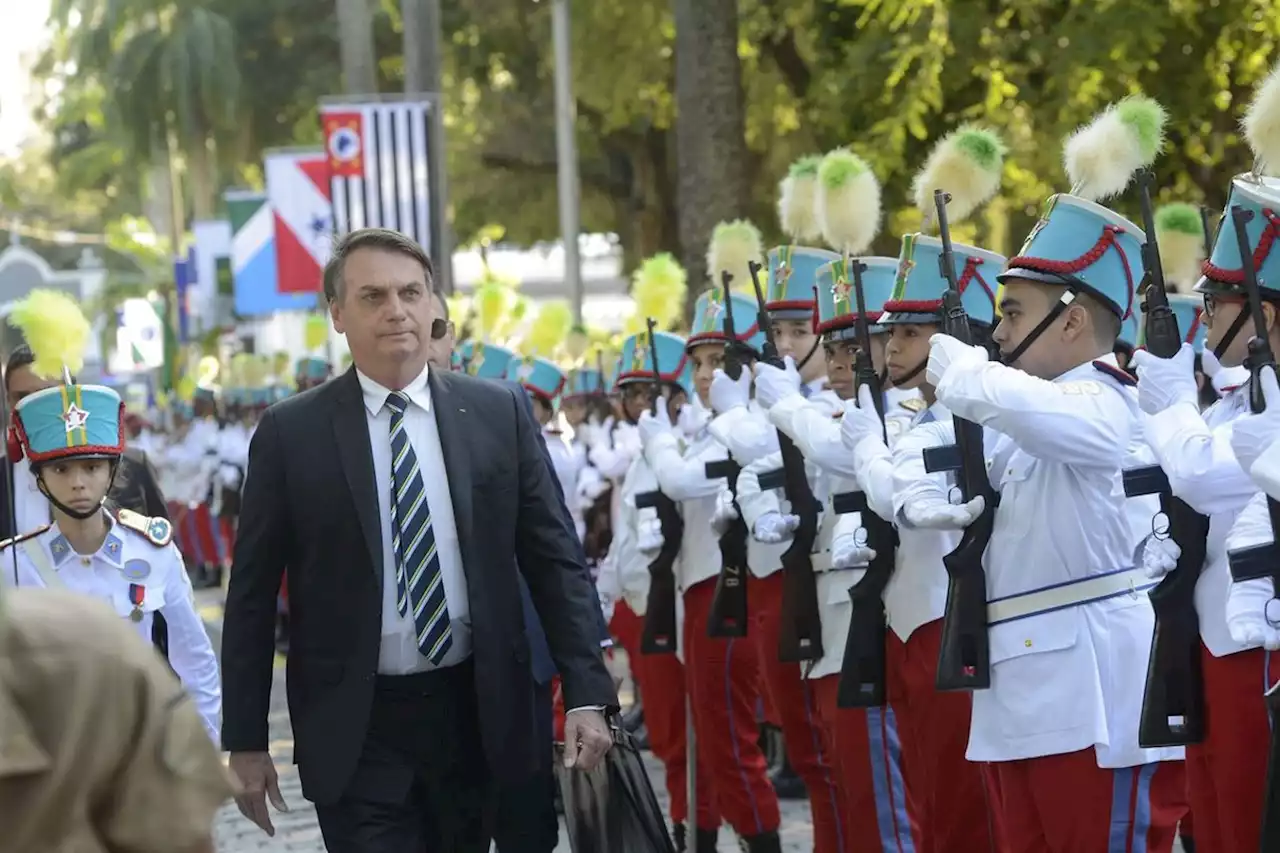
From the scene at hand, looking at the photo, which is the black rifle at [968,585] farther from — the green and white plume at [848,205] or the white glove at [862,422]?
the green and white plume at [848,205]

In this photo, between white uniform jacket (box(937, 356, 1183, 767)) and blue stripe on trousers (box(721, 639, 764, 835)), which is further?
blue stripe on trousers (box(721, 639, 764, 835))

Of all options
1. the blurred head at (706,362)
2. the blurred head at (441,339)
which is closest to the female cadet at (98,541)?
the blurred head at (441,339)

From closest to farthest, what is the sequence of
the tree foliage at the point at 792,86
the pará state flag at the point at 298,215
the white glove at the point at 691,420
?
the white glove at the point at 691,420
the tree foliage at the point at 792,86
the pará state flag at the point at 298,215

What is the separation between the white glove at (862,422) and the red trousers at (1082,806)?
1.31 meters

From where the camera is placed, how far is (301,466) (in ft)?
17.1

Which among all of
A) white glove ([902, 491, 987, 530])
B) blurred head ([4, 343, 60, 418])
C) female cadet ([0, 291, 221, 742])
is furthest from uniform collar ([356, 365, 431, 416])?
blurred head ([4, 343, 60, 418])

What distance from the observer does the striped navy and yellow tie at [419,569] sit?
16.9 ft

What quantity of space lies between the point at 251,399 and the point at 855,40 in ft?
43.9

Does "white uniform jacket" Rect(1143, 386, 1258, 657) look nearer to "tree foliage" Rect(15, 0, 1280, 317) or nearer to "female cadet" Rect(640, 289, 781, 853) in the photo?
"female cadet" Rect(640, 289, 781, 853)

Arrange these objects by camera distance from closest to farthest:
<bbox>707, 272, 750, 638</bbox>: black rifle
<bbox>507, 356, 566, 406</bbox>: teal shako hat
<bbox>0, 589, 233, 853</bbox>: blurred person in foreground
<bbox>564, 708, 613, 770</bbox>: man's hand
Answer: <bbox>0, 589, 233, 853</bbox>: blurred person in foreground → <bbox>564, 708, 613, 770</bbox>: man's hand → <bbox>707, 272, 750, 638</bbox>: black rifle → <bbox>507, 356, 566, 406</bbox>: teal shako hat

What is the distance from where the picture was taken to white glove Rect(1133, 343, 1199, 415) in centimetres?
500

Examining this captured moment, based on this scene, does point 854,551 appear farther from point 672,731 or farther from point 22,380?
point 22,380

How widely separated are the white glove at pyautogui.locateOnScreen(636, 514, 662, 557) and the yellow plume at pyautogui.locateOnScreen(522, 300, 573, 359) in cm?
481

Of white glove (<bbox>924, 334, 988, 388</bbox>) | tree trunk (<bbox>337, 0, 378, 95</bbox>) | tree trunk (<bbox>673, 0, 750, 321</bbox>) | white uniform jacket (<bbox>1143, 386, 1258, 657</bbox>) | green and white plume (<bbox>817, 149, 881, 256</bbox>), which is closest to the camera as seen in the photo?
white uniform jacket (<bbox>1143, 386, 1258, 657</bbox>)
